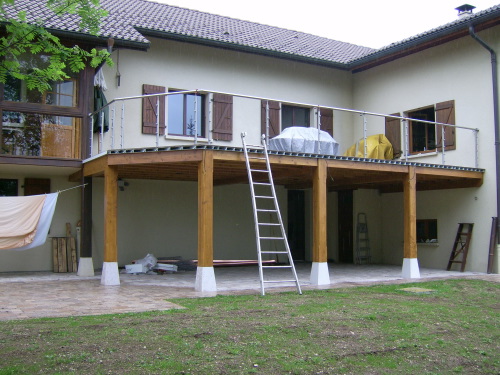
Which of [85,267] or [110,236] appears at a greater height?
[110,236]

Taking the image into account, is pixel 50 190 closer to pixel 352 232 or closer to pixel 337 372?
pixel 352 232

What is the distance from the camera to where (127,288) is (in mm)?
10789

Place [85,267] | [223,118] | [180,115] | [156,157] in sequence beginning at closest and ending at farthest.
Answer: [156,157]
[85,267]
[180,115]
[223,118]

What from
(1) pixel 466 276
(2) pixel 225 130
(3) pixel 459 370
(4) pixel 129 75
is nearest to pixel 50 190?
(4) pixel 129 75

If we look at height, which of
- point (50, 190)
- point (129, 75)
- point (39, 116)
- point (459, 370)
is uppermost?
point (129, 75)

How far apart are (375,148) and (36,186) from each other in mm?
8966

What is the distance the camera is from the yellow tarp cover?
15.6m

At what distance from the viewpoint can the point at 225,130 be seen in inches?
609

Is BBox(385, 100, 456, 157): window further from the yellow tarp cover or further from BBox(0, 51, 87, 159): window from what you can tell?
BBox(0, 51, 87, 159): window

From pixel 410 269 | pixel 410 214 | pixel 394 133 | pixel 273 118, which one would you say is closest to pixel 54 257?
pixel 273 118

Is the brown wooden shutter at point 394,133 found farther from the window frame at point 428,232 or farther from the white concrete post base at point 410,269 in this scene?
the white concrete post base at point 410,269

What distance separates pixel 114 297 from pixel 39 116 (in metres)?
5.18

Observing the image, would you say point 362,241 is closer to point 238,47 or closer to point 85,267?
point 238,47

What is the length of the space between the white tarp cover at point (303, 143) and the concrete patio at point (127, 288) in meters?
2.89
